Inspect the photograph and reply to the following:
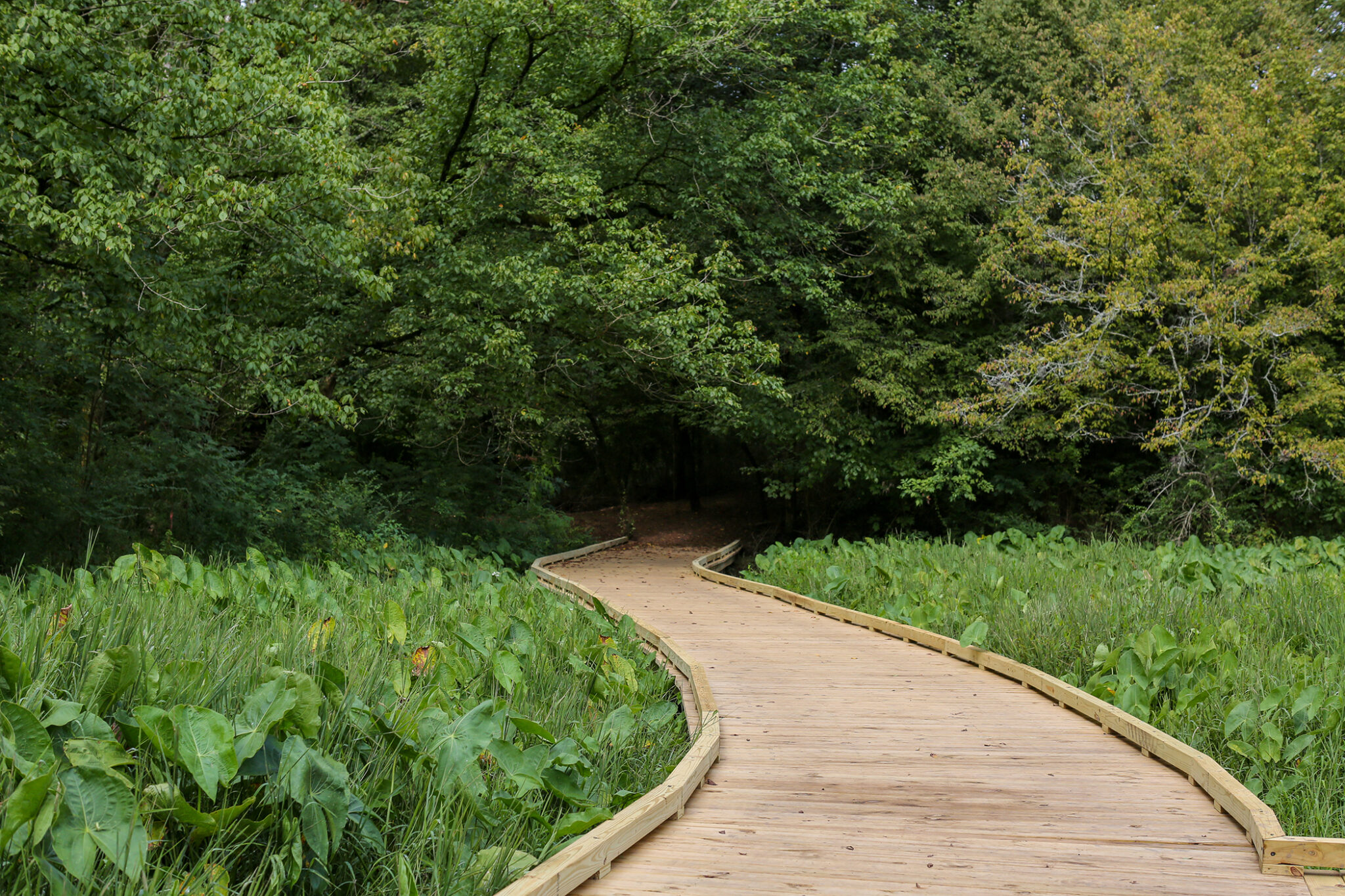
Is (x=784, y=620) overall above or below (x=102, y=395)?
below

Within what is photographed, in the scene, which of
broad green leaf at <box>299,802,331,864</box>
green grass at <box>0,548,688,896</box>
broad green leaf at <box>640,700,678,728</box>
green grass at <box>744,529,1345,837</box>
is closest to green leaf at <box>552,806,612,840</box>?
green grass at <box>0,548,688,896</box>

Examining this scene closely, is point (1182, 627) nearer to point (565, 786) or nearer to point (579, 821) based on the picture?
point (565, 786)

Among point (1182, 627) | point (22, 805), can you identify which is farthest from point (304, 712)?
point (1182, 627)

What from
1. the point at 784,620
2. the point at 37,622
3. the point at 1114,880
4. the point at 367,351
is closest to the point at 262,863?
the point at 37,622

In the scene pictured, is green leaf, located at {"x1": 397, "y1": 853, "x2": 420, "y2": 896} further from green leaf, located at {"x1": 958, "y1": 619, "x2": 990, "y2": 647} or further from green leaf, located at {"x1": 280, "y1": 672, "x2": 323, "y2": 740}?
green leaf, located at {"x1": 958, "y1": 619, "x2": 990, "y2": 647}

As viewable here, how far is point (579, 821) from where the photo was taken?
10.4 ft

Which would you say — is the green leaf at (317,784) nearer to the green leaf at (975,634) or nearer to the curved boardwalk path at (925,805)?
the curved boardwalk path at (925,805)

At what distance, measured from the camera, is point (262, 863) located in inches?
95.0

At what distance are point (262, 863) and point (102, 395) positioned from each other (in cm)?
934

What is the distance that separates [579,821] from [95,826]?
1.47 m

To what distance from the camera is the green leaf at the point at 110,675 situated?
110 inches

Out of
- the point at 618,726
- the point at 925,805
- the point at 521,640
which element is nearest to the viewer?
the point at 925,805

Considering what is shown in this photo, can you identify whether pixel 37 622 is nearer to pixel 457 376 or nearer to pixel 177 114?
pixel 177 114

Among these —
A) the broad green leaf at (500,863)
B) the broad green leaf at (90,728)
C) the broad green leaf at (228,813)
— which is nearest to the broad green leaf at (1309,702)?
the broad green leaf at (500,863)
